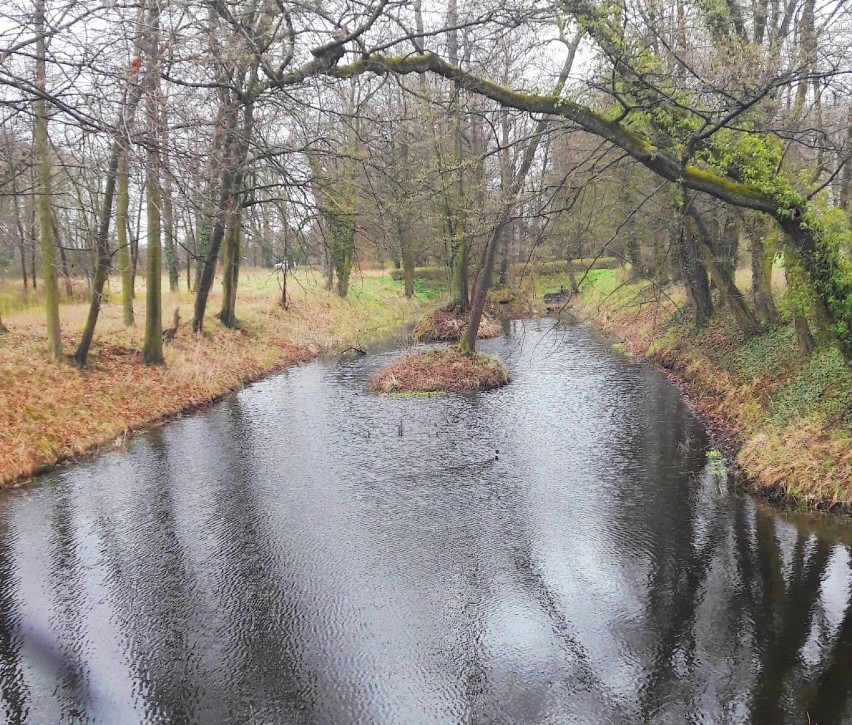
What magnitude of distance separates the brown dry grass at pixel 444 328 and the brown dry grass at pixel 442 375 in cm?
549

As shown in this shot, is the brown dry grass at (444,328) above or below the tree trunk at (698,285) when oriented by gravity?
below

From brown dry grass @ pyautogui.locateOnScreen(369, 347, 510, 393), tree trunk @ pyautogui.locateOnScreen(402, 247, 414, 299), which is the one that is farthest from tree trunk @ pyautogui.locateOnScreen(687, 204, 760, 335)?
tree trunk @ pyautogui.locateOnScreen(402, 247, 414, 299)

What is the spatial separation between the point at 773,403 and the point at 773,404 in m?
0.04

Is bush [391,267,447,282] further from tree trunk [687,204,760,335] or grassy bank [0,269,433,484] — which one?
tree trunk [687,204,760,335]

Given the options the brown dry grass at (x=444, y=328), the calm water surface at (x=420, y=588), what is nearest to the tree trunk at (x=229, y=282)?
the brown dry grass at (x=444, y=328)

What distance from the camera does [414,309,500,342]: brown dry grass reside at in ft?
74.9

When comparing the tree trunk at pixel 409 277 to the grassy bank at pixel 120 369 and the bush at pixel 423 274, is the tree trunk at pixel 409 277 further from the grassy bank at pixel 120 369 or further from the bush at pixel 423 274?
the grassy bank at pixel 120 369

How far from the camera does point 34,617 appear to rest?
254 inches

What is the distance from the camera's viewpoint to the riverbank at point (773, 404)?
839 centimetres

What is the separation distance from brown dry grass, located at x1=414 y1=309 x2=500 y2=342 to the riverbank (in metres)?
7.61

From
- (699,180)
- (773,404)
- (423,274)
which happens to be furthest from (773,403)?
(423,274)

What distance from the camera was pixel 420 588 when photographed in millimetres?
6879

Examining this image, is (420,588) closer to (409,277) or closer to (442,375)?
(442,375)

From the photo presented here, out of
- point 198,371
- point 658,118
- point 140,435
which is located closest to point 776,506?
point 658,118
